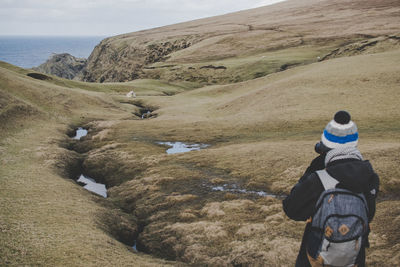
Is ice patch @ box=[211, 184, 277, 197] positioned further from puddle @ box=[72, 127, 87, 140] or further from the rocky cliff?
the rocky cliff

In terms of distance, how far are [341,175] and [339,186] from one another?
0.28 meters

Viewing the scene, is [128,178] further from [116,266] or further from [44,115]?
[44,115]

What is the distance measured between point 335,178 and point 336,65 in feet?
203

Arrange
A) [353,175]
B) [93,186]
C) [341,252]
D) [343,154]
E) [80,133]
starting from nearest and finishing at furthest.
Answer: [353,175], [341,252], [343,154], [93,186], [80,133]

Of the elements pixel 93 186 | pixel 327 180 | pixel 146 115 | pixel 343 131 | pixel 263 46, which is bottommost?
pixel 93 186

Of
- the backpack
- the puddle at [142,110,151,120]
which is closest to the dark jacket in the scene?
the backpack

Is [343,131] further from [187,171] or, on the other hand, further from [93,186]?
[93,186]

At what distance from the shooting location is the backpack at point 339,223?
6906 millimetres

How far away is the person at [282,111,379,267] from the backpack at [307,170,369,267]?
15 centimetres

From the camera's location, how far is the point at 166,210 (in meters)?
23.5

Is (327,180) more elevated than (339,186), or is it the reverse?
(327,180)

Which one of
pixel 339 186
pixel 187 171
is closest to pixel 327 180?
pixel 339 186

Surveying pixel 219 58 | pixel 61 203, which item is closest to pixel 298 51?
pixel 219 58

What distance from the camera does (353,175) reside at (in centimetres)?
680
